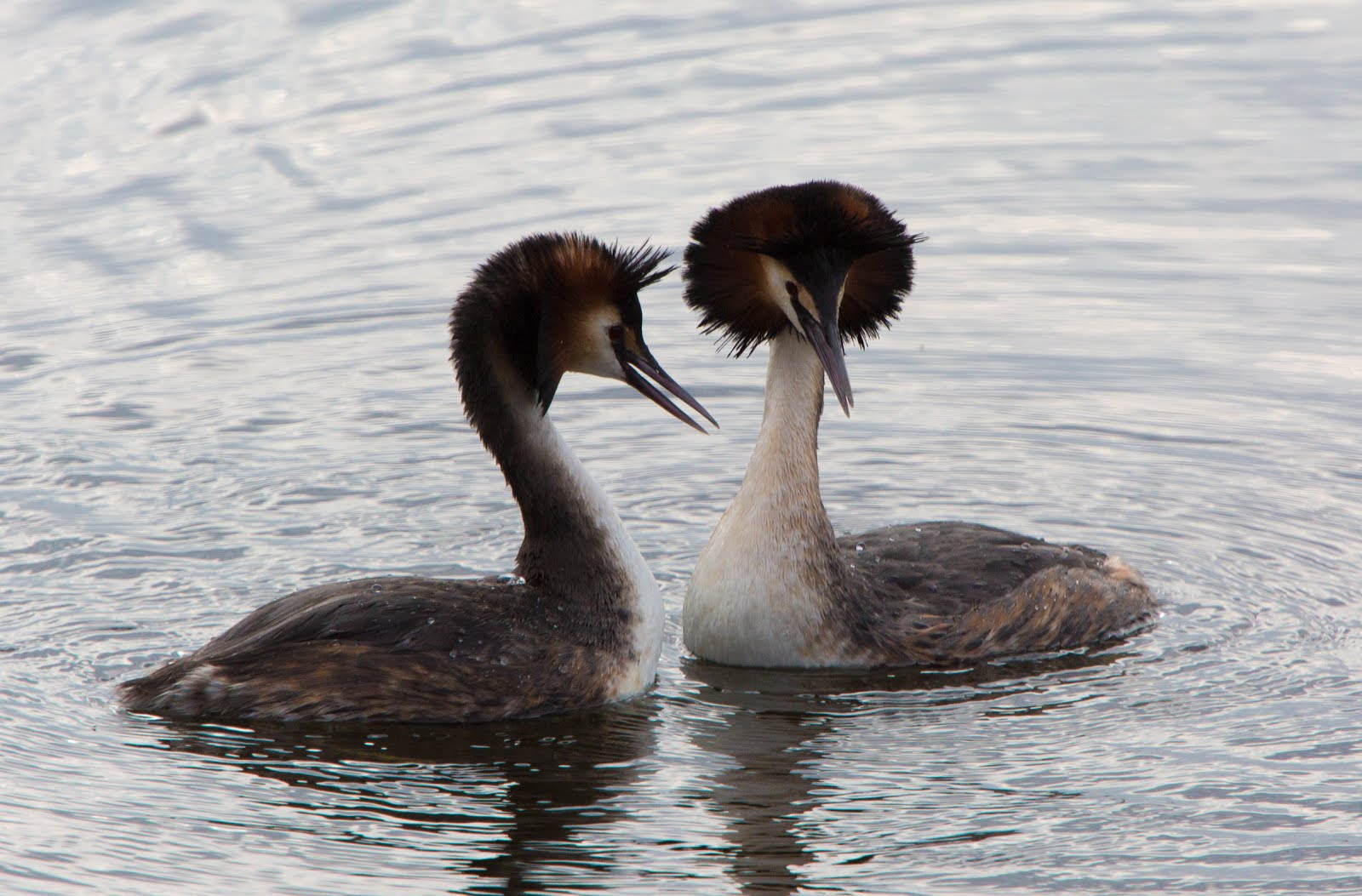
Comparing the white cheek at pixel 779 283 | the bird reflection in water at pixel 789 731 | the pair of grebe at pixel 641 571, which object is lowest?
the bird reflection in water at pixel 789 731

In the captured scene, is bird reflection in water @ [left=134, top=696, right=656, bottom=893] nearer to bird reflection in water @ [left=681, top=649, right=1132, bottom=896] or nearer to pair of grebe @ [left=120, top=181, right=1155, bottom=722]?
pair of grebe @ [left=120, top=181, right=1155, bottom=722]

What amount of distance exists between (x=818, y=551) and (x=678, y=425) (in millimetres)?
3021

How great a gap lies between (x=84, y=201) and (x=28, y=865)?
8.91 meters

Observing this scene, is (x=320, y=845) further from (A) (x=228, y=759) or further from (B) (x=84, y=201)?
(B) (x=84, y=201)

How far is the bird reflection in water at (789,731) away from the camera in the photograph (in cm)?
708

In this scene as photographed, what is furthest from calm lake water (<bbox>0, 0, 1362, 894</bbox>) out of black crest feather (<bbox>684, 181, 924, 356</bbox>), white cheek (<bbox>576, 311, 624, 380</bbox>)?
black crest feather (<bbox>684, 181, 924, 356</bbox>)

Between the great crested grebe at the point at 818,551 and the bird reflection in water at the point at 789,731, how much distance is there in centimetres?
11

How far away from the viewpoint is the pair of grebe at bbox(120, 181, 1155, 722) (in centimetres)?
794

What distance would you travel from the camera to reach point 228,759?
25.1 feet

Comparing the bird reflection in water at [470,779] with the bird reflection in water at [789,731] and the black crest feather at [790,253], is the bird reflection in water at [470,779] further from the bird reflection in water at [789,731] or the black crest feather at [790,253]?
the black crest feather at [790,253]

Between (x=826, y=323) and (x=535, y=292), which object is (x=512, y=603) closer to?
(x=535, y=292)

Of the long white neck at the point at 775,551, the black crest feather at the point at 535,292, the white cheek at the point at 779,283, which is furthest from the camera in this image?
the white cheek at the point at 779,283

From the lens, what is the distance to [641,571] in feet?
27.8

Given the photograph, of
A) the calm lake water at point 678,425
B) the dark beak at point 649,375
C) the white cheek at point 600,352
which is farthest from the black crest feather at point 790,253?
the calm lake water at point 678,425
